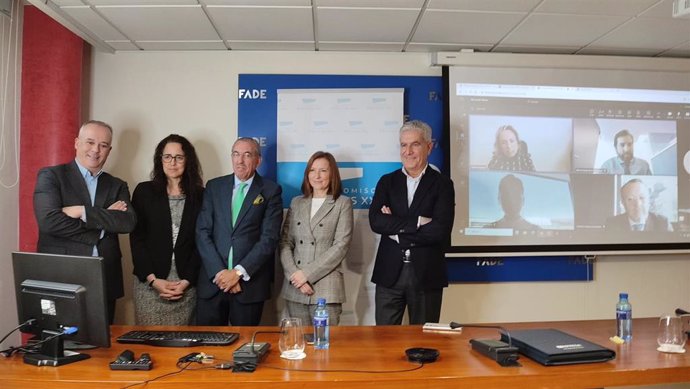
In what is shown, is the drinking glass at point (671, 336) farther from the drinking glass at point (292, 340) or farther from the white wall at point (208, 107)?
the white wall at point (208, 107)

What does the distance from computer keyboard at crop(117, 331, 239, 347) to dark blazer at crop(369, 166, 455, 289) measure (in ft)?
4.14

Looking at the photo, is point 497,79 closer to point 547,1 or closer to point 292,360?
point 547,1

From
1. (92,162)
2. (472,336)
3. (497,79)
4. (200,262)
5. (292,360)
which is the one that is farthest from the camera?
(497,79)

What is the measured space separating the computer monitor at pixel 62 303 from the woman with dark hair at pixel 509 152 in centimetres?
298

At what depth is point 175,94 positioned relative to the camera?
12.2ft

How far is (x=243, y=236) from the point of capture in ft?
9.61

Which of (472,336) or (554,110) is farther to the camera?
(554,110)

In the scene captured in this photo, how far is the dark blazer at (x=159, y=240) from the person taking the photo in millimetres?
2945

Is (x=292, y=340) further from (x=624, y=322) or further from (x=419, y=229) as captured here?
(x=624, y=322)

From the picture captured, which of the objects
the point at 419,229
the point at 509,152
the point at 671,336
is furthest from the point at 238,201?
the point at 671,336

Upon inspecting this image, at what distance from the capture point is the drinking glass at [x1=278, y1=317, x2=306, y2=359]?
1.74 metres

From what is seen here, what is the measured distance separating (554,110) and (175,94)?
3.11 meters

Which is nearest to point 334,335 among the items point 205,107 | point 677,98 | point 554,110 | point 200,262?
point 200,262

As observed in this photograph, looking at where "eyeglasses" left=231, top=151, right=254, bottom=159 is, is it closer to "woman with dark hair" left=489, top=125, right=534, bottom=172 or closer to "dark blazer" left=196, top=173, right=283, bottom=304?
"dark blazer" left=196, top=173, right=283, bottom=304
